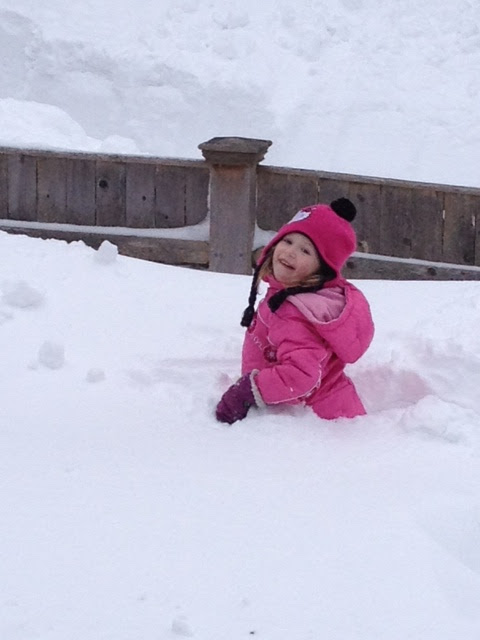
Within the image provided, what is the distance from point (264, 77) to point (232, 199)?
549cm

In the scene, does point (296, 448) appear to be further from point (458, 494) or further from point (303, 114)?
point (303, 114)

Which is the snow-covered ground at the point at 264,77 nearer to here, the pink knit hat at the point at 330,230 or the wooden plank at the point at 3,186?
the wooden plank at the point at 3,186

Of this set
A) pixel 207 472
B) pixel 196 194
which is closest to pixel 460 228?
pixel 196 194

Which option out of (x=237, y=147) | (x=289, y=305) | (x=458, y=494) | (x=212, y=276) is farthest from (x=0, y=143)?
A: (x=458, y=494)

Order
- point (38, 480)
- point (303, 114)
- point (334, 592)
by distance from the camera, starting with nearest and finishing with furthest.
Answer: point (334, 592)
point (38, 480)
point (303, 114)

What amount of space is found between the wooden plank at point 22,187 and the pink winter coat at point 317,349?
3.40 meters

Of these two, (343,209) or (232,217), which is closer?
(343,209)

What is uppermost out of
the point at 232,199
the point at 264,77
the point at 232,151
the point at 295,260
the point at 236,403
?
the point at 264,77

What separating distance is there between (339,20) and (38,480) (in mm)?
10057

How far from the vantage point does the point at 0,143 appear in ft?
20.8

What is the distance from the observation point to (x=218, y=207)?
6.10 metres

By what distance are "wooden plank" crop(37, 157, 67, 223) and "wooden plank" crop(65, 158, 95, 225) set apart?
1.2 inches

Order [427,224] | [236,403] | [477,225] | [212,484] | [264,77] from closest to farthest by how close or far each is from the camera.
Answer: [212,484], [236,403], [477,225], [427,224], [264,77]

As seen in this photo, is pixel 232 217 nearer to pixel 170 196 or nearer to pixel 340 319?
pixel 170 196
